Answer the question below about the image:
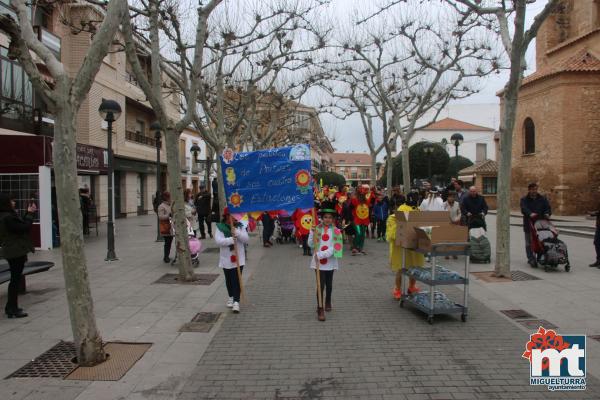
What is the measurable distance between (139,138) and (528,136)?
2363cm

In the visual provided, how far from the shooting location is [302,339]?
581 centimetres

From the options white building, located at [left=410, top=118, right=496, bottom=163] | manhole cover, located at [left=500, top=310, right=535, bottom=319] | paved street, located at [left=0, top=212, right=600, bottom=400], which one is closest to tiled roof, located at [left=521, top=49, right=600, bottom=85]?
paved street, located at [left=0, top=212, right=600, bottom=400]

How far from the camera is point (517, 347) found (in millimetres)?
5477

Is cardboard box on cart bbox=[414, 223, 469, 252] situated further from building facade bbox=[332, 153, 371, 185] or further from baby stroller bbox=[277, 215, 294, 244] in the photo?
building facade bbox=[332, 153, 371, 185]

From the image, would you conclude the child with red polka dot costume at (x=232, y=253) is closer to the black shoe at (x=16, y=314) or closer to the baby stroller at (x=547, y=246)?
the black shoe at (x=16, y=314)

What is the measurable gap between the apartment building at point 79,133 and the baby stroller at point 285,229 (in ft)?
21.2

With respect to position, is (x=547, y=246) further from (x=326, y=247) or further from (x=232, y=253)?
(x=232, y=253)

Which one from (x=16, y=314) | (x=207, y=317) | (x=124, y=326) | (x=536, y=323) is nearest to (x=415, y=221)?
(x=536, y=323)

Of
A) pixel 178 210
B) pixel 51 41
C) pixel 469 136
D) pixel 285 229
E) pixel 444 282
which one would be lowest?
pixel 444 282

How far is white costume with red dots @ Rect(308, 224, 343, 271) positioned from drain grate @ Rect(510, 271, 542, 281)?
433 cm

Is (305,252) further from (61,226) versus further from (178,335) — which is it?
(61,226)

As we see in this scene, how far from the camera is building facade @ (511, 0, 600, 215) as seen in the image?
2450 centimetres

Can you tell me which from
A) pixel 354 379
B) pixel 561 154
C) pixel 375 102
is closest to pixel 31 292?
pixel 354 379

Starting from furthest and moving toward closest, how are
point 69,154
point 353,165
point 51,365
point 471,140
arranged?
point 353,165, point 471,140, point 51,365, point 69,154
